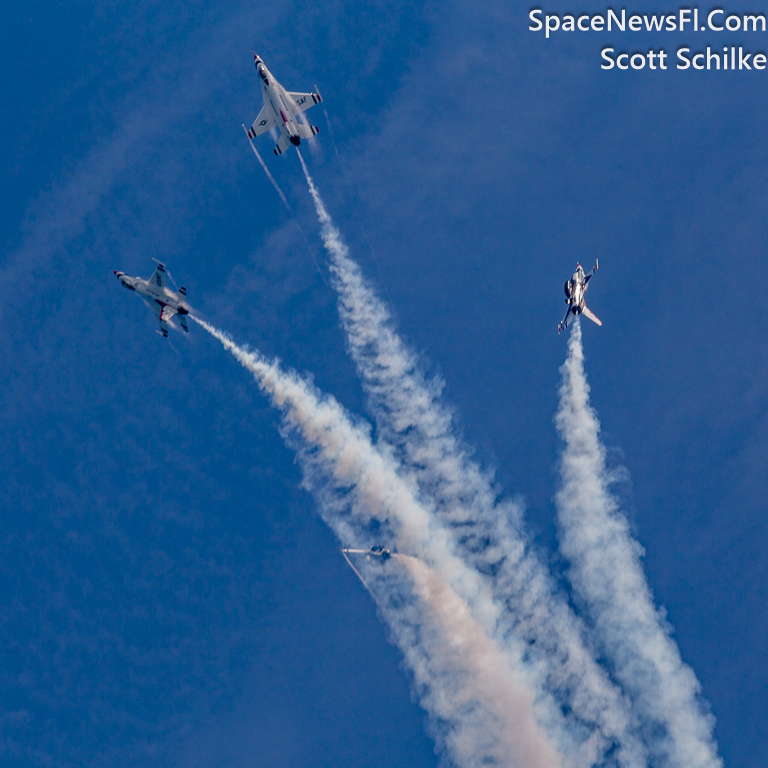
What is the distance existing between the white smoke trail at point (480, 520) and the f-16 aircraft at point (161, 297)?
15.7 metres

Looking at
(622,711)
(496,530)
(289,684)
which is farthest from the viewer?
(289,684)

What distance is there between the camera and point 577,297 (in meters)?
72.8

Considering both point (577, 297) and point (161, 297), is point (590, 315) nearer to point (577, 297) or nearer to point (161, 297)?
point (577, 297)

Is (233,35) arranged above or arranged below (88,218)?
above

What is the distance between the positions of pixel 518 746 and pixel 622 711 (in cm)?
960

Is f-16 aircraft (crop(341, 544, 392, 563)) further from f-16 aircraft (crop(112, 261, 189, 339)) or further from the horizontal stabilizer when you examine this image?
the horizontal stabilizer

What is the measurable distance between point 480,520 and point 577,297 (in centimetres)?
2316

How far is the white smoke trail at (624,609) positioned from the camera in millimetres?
65500

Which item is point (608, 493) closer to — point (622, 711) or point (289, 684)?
point (622, 711)

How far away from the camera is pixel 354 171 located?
81.9 m

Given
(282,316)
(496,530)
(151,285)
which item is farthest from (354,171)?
(496,530)

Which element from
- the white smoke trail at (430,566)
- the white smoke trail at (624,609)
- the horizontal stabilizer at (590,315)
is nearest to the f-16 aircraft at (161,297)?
the white smoke trail at (430,566)

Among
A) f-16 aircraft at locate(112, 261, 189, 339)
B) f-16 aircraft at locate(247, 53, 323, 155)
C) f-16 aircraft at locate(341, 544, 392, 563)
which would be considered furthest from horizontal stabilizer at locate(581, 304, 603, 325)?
f-16 aircraft at locate(112, 261, 189, 339)

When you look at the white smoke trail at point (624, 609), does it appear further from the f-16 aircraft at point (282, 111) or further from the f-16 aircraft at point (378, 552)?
the f-16 aircraft at point (282, 111)
